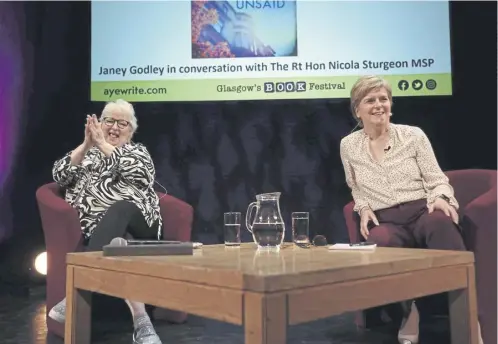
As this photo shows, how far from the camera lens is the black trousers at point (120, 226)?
2154 millimetres

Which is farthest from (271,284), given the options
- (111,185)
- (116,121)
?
(116,121)

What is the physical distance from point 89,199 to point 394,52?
1.95 meters

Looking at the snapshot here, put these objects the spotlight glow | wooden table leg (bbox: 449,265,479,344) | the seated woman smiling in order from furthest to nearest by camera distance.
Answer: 1. the spotlight glow
2. the seated woman smiling
3. wooden table leg (bbox: 449,265,479,344)

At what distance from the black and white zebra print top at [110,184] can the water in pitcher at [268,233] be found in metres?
0.93

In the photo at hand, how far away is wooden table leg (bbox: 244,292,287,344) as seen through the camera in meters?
0.95

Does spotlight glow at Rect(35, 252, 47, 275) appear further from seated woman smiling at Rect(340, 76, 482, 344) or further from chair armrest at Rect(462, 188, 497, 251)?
chair armrest at Rect(462, 188, 497, 251)

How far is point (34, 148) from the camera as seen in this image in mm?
3430

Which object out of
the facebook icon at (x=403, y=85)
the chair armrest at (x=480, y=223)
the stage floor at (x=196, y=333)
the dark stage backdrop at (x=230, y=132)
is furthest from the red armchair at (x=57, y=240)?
the facebook icon at (x=403, y=85)

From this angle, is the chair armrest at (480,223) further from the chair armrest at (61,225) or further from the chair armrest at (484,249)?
the chair armrest at (61,225)

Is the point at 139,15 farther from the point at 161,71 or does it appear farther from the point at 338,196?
the point at 338,196

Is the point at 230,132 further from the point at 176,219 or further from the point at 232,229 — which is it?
the point at 232,229

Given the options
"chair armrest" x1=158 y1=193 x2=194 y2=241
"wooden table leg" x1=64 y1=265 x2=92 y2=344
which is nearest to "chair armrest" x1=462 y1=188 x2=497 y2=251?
"chair armrest" x1=158 y1=193 x2=194 y2=241

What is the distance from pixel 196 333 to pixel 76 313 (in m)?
0.90

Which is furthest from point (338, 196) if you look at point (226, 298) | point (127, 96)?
point (226, 298)
